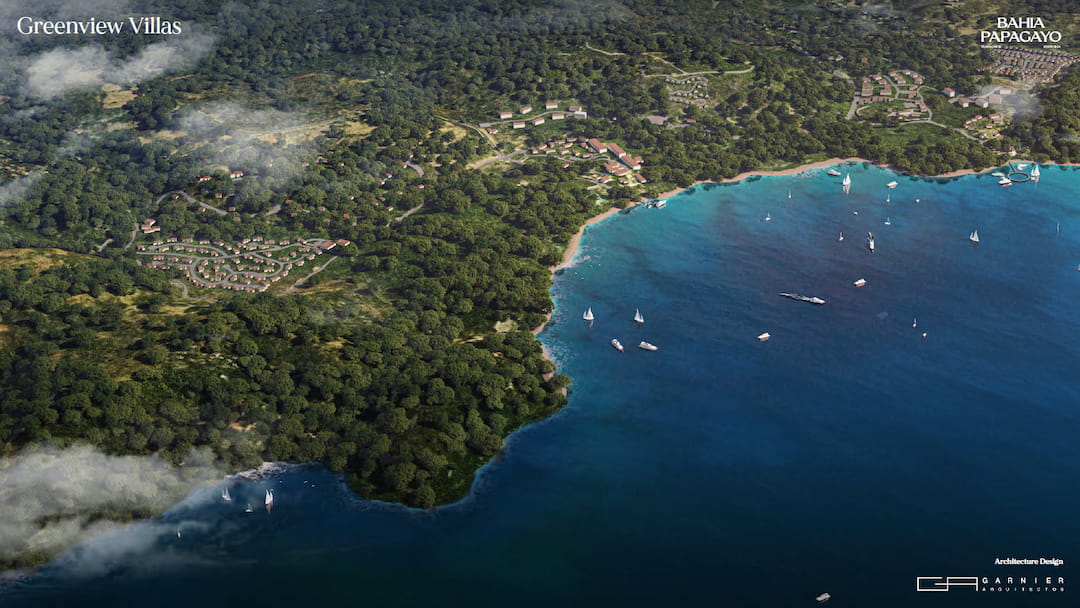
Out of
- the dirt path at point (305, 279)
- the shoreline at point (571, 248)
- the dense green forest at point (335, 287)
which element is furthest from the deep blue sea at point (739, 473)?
the dirt path at point (305, 279)

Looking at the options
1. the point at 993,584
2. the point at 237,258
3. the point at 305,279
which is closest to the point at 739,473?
the point at 993,584

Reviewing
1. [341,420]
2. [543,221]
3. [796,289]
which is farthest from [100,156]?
[796,289]

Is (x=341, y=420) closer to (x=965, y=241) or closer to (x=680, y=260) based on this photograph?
(x=680, y=260)

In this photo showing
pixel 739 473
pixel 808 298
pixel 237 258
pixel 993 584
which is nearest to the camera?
pixel 993 584

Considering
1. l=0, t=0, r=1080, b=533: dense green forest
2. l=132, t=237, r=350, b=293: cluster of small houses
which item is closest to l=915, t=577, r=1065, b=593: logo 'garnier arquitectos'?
l=0, t=0, r=1080, b=533: dense green forest

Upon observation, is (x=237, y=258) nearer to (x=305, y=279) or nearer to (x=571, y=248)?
(x=305, y=279)

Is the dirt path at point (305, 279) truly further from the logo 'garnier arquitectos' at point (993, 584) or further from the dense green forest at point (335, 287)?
the logo 'garnier arquitectos' at point (993, 584)

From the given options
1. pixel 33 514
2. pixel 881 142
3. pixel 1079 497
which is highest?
pixel 881 142
